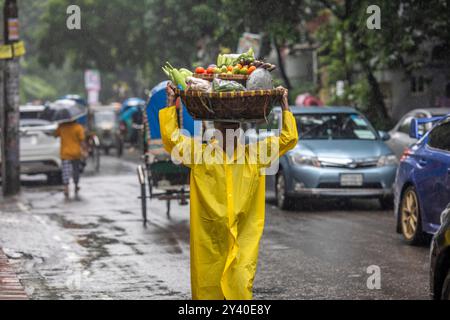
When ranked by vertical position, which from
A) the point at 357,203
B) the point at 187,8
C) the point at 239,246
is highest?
the point at 187,8

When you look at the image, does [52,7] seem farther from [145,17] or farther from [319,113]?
[319,113]

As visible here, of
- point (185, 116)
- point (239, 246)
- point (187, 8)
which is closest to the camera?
point (239, 246)

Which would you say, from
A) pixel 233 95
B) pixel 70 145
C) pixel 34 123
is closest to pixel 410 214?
pixel 233 95

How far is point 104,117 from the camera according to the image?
47656 mm

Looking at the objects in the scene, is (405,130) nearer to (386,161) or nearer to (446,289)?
(386,161)

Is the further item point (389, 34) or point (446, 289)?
point (389, 34)

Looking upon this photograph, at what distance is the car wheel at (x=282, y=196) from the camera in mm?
17078

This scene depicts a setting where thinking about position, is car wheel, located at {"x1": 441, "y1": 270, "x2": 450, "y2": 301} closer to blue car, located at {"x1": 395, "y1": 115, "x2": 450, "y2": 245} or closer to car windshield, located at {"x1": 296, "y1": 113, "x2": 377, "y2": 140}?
blue car, located at {"x1": 395, "y1": 115, "x2": 450, "y2": 245}

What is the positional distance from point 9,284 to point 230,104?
3624 millimetres

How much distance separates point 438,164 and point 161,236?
4.06 meters

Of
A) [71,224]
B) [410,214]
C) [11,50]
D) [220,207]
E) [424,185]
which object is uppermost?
[11,50]

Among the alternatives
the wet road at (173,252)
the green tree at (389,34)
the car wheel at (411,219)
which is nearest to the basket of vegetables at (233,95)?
the wet road at (173,252)

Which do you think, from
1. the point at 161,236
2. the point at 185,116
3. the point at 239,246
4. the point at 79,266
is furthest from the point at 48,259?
the point at 239,246
